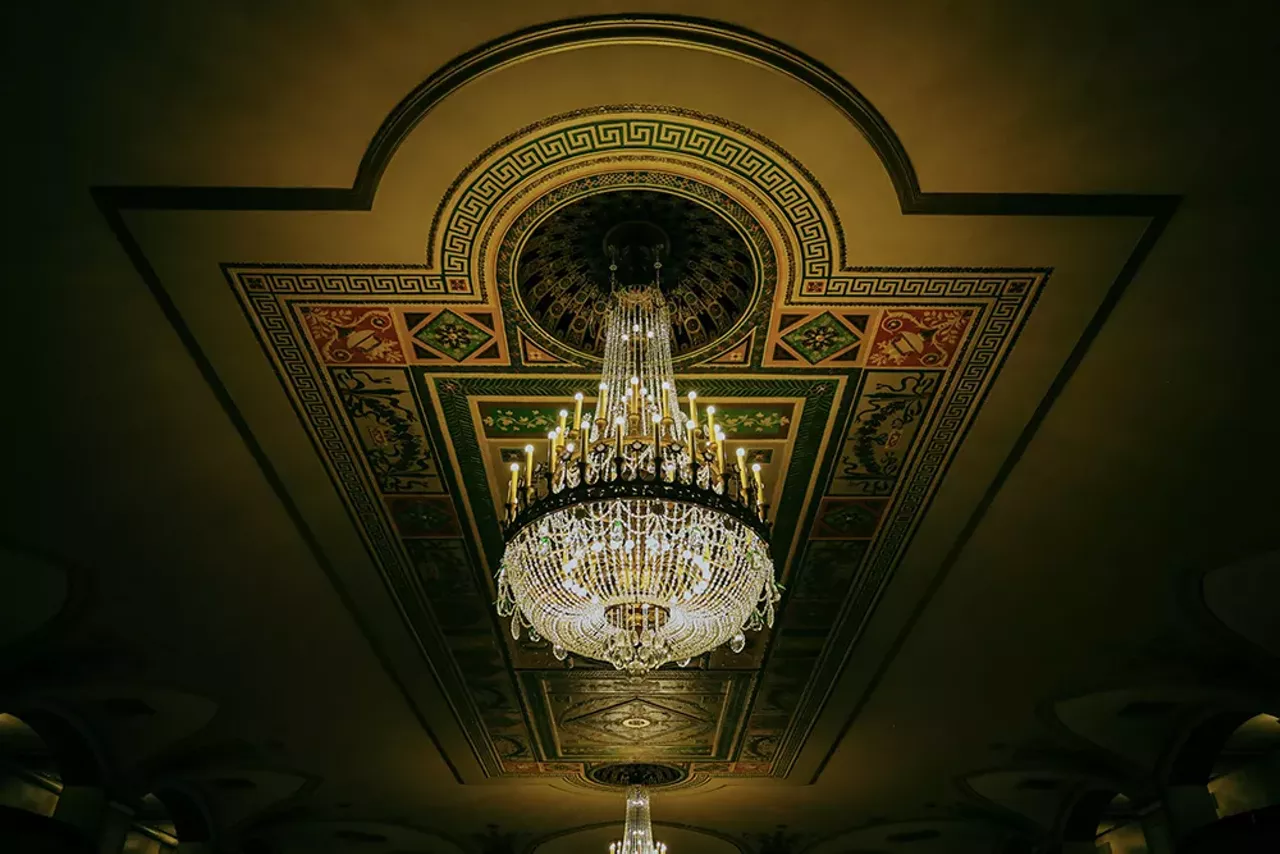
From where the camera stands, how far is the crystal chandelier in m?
10.1

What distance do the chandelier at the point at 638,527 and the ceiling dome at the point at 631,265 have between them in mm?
93

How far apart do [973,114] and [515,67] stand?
5.41 feet

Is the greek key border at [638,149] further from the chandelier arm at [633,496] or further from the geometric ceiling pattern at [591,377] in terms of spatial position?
the chandelier arm at [633,496]

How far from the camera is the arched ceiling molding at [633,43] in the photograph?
3.19 m

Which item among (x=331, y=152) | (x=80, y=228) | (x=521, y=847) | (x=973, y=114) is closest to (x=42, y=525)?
(x=80, y=228)

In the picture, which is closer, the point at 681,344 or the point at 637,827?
the point at 681,344

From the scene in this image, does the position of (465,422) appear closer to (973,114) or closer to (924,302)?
(924,302)

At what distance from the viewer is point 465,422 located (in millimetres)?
4980

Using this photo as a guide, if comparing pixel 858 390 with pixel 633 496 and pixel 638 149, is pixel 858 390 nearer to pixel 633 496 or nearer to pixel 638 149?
pixel 633 496

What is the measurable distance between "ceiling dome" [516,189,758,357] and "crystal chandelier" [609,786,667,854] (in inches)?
292

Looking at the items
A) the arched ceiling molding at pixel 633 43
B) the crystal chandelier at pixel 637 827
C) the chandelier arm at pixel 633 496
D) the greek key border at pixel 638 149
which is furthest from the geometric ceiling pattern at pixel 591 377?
the crystal chandelier at pixel 637 827

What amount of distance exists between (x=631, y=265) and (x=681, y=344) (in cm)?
59

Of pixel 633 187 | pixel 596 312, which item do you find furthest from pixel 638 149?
pixel 596 312

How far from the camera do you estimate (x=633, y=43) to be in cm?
323
